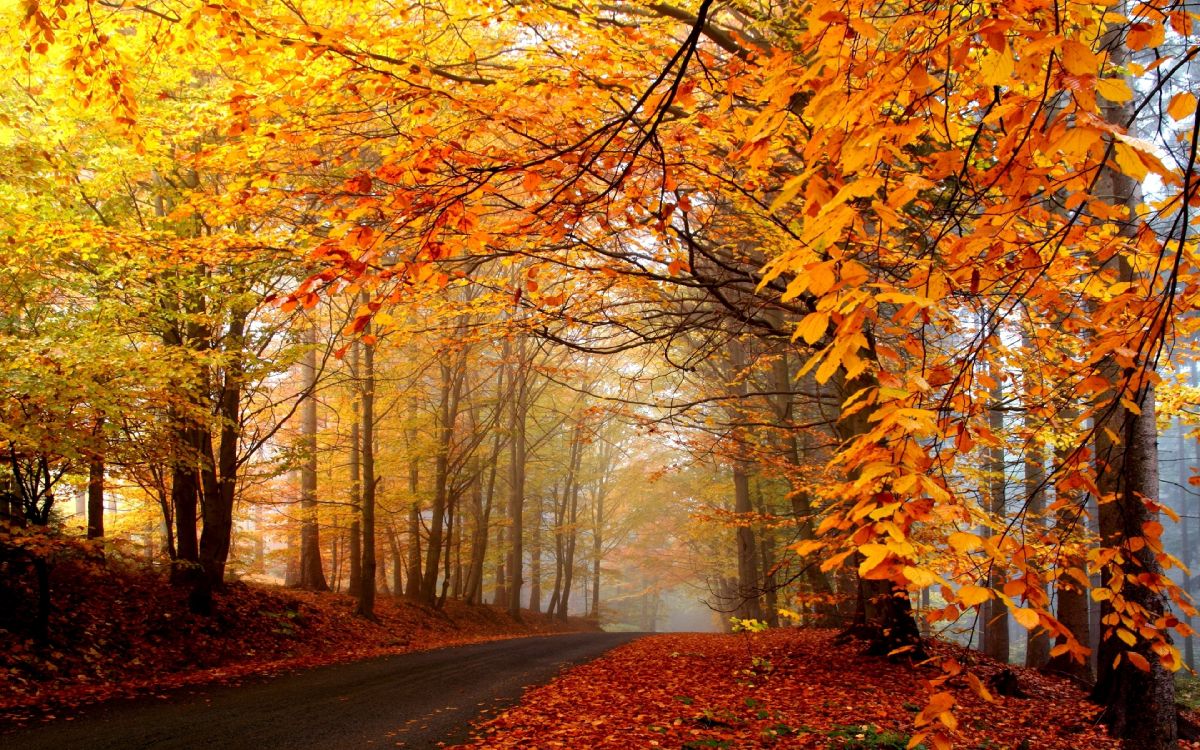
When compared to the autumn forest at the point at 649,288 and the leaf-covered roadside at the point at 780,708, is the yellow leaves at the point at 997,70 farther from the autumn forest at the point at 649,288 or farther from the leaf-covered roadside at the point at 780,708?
the leaf-covered roadside at the point at 780,708

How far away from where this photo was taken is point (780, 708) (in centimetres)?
614

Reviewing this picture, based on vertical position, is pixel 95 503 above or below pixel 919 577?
below

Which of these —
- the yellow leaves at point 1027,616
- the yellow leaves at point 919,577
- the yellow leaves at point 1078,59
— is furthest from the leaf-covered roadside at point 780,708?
the yellow leaves at point 1078,59

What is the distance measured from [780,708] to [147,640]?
7.35 m

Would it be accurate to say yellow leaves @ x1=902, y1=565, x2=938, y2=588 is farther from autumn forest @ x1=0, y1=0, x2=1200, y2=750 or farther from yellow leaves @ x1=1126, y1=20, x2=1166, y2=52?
yellow leaves @ x1=1126, y1=20, x2=1166, y2=52

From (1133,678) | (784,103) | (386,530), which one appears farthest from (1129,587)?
(386,530)

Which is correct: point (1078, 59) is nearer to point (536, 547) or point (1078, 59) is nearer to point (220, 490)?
point (220, 490)

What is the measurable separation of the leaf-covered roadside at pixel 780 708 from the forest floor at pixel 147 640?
3821 millimetres

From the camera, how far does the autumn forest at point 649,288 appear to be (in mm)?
1930

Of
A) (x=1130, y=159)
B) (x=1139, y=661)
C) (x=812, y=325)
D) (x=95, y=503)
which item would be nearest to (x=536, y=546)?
(x=95, y=503)

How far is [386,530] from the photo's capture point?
63.0 feet

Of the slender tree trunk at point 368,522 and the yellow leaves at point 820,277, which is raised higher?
the yellow leaves at point 820,277

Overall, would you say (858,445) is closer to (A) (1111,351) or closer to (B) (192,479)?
(A) (1111,351)

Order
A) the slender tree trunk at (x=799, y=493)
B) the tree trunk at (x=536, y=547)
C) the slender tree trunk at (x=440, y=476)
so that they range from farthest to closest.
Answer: the tree trunk at (x=536, y=547), the slender tree trunk at (x=440, y=476), the slender tree trunk at (x=799, y=493)
